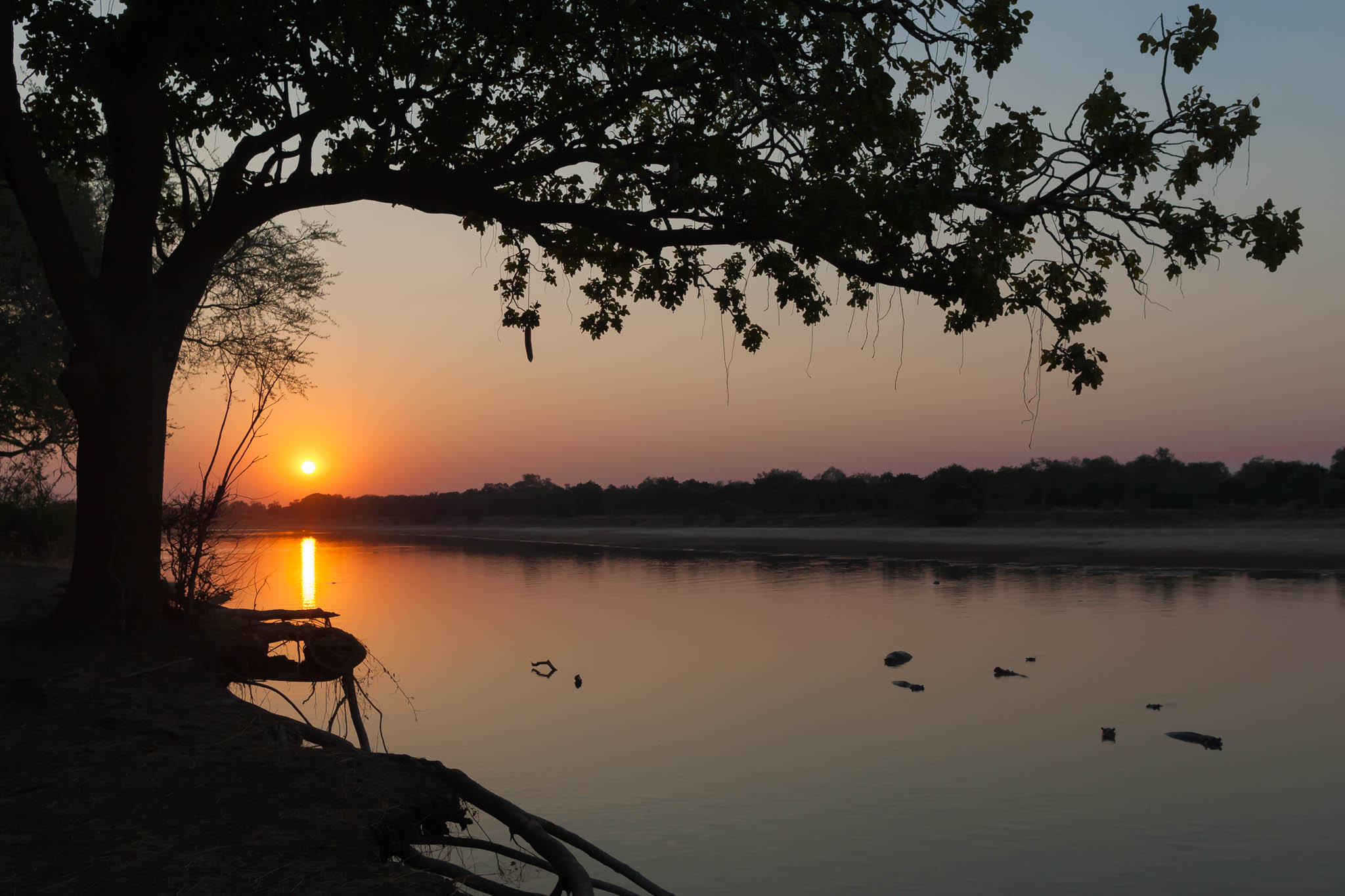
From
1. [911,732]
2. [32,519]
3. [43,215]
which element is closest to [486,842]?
[43,215]

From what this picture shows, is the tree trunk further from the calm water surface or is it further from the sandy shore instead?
the sandy shore

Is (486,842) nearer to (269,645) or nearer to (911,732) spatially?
(269,645)

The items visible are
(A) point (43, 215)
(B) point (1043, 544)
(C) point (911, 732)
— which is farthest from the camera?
(B) point (1043, 544)

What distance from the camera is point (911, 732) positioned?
58.2ft

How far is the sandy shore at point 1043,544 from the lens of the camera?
45250mm

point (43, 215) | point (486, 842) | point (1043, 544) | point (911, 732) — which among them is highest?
point (43, 215)

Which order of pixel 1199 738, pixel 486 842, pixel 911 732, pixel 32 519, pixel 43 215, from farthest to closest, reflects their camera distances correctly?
pixel 32 519
pixel 911 732
pixel 1199 738
pixel 43 215
pixel 486 842

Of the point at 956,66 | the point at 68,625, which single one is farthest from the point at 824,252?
the point at 68,625

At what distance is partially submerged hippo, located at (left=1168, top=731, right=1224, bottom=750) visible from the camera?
16.4 metres

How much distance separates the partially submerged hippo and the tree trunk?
14844 millimetres

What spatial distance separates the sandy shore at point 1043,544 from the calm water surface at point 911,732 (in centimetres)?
1037

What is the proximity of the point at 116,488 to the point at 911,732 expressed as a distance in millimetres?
12654

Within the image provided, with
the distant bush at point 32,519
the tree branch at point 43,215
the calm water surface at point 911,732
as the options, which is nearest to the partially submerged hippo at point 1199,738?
the calm water surface at point 911,732

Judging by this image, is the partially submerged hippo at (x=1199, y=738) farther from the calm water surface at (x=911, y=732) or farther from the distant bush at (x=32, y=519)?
the distant bush at (x=32, y=519)
